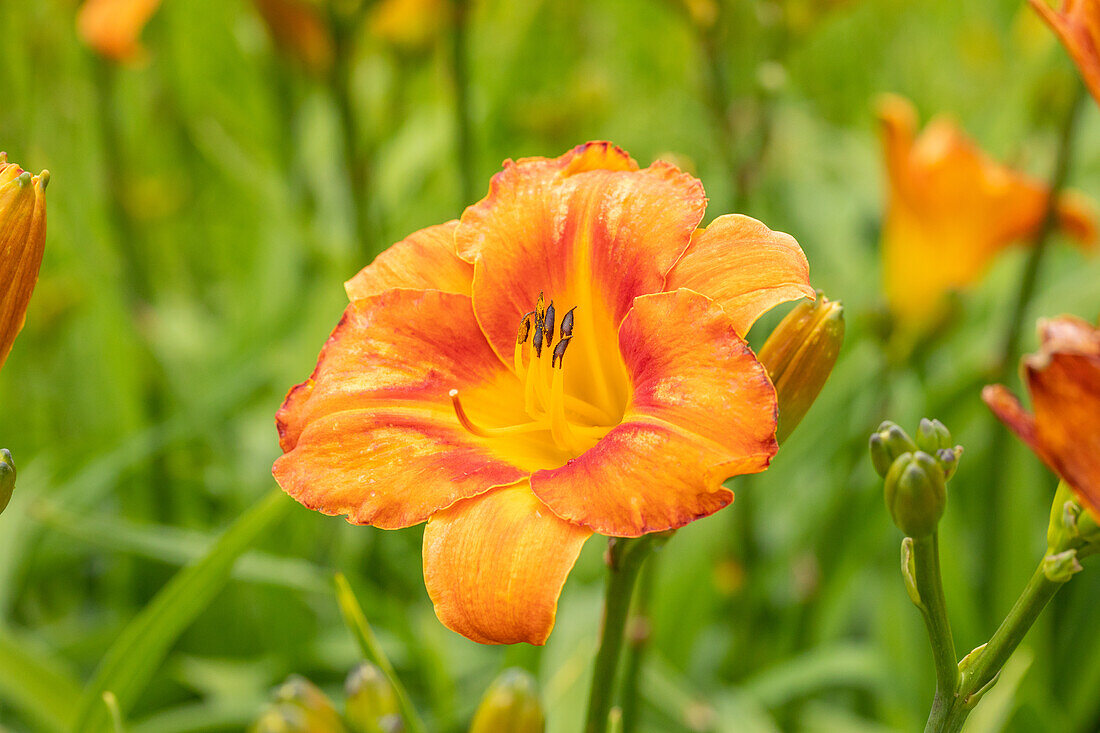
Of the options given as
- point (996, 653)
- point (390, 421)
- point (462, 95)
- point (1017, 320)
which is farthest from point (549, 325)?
point (1017, 320)

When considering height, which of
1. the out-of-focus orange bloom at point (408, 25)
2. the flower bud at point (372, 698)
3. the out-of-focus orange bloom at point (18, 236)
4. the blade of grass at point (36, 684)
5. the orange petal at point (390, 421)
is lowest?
the blade of grass at point (36, 684)

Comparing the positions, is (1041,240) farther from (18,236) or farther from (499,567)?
(18,236)

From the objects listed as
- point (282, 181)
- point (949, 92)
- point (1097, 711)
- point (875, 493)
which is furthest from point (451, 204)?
point (949, 92)

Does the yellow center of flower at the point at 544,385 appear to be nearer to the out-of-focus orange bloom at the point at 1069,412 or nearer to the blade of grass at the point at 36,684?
the out-of-focus orange bloom at the point at 1069,412

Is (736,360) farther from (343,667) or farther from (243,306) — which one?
(243,306)

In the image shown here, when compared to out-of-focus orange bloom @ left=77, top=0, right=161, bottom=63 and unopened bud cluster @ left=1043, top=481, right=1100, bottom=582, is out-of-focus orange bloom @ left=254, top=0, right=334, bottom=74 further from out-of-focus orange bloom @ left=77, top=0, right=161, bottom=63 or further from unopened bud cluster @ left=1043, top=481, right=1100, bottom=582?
unopened bud cluster @ left=1043, top=481, right=1100, bottom=582

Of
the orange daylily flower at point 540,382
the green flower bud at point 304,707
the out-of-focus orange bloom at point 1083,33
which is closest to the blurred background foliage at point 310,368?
the green flower bud at point 304,707

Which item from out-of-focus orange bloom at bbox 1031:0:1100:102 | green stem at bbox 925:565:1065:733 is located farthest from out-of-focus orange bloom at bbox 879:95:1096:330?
green stem at bbox 925:565:1065:733
